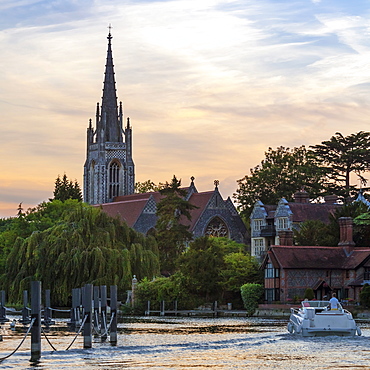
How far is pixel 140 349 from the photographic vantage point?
3166 cm

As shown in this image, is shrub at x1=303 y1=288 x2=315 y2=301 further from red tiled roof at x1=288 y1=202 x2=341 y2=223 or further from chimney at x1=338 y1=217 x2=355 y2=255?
red tiled roof at x1=288 y1=202 x2=341 y2=223

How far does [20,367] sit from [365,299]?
4246 cm

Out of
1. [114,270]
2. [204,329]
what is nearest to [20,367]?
[204,329]

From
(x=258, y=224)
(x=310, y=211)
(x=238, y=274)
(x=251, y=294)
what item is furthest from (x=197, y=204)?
(x=251, y=294)

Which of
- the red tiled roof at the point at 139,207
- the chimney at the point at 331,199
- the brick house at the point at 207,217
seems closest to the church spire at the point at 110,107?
the red tiled roof at the point at 139,207

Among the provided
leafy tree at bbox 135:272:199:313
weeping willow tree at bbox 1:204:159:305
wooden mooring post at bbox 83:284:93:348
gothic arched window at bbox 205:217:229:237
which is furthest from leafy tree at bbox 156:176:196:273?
wooden mooring post at bbox 83:284:93:348

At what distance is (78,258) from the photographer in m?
63.5

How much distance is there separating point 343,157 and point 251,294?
47.4 metres

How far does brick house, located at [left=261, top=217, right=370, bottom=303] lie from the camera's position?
72438 mm

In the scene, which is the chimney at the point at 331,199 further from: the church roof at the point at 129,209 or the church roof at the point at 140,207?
the church roof at the point at 129,209

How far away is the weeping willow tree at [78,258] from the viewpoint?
63469mm

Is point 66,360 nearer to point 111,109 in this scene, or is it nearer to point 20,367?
point 20,367

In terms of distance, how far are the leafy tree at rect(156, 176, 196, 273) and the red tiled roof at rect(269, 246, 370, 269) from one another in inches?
835

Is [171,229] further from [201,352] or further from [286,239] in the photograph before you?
[201,352]
